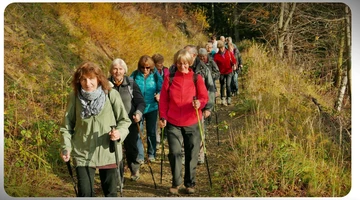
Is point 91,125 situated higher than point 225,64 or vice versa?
point 225,64

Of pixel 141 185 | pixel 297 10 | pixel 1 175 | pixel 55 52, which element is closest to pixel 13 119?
pixel 1 175

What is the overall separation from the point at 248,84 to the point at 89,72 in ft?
21.3

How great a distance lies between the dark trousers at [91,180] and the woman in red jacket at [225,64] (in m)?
5.53

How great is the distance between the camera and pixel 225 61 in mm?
9453

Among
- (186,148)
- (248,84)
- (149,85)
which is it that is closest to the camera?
(186,148)

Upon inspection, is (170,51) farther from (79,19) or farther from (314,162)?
(314,162)

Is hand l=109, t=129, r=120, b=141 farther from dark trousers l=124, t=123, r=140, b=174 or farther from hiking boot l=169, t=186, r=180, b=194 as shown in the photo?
dark trousers l=124, t=123, r=140, b=174

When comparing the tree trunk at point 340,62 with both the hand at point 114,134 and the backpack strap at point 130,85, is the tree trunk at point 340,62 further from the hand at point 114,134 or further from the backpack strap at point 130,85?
the hand at point 114,134

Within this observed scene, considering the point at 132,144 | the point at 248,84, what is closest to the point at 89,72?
the point at 132,144

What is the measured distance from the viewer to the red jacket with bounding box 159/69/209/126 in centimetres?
480

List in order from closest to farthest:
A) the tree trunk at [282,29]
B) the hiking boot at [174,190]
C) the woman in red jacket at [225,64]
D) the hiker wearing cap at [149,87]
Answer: the hiking boot at [174,190] → the hiker wearing cap at [149,87] → the tree trunk at [282,29] → the woman in red jacket at [225,64]

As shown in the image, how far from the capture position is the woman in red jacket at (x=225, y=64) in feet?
30.6

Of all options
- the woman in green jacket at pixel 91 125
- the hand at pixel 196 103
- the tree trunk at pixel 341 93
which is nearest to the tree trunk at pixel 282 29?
the tree trunk at pixel 341 93

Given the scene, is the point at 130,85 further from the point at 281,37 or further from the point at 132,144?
the point at 281,37
